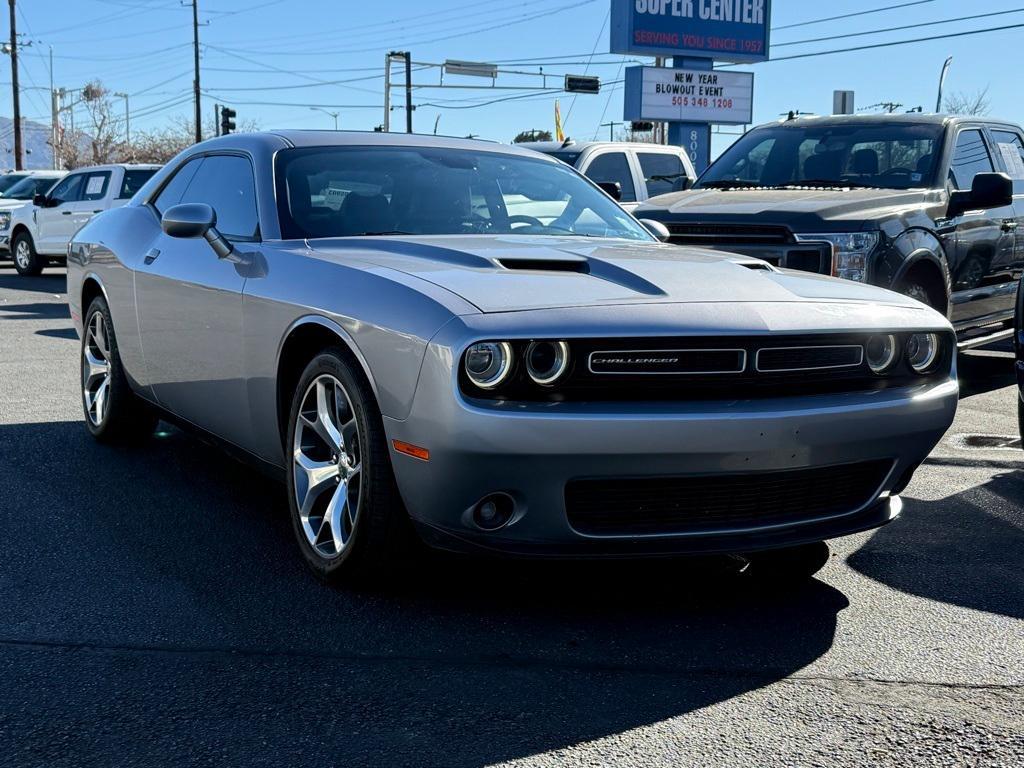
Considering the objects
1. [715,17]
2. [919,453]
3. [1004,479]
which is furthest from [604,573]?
[715,17]

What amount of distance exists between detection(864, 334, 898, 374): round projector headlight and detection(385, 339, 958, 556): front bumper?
0.17m

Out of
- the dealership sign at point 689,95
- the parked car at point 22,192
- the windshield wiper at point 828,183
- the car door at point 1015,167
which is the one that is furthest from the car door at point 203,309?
the dealership sign at point 689,95

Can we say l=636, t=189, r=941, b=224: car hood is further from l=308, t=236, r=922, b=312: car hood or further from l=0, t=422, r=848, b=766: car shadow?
l=0, t=422, r=848, b=766: car shadow

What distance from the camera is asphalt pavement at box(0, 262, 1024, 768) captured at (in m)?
2.94

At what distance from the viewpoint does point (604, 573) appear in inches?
168

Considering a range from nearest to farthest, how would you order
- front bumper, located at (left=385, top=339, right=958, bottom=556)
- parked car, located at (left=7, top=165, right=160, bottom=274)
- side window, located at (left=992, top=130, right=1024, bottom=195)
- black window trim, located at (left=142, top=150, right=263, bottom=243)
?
front bumper, located at (left=385, top=339, right=958, bottom=556) → black window trim, located at (left=142, top=150, right=263, bottom=243) → side window, located at (left=992, top=130, right=1024, bottom=195) → parked car, located at (left=7, top=165, right=160, bottom=274)

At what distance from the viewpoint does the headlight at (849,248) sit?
7.04 metres

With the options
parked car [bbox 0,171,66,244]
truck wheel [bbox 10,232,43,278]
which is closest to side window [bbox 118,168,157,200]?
truck wheel [bbox 10,232,43,278]

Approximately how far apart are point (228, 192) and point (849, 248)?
3.55 m

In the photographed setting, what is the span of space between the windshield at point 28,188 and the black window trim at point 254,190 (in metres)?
18.3

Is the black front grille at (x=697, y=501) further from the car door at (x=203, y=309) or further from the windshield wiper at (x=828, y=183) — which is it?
the windshield wiper at (x=828, y=183)

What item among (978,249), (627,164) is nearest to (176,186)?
(978,249)

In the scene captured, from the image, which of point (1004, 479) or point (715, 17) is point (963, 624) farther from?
point (715, 17)

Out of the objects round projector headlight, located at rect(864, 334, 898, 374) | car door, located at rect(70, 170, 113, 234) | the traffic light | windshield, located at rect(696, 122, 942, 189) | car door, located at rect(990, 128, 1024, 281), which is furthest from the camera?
the traffic light
